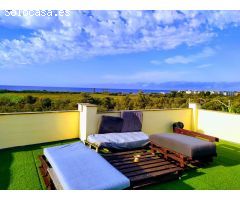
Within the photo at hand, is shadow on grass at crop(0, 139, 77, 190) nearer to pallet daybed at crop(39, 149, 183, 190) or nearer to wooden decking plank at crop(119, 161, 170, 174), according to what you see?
pallet daybed at crop(39, 149, 183, 190)

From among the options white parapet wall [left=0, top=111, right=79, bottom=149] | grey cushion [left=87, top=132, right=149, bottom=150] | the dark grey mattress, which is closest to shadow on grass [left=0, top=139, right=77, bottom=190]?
white parapet wall [left=0, top=111, right=79, bottom=149]

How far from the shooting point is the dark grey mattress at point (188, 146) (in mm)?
4758

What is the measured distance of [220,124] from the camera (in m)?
7.68

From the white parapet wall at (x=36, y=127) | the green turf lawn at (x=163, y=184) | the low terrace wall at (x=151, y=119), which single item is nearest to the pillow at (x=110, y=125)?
the low terrace wall at (x=151, y=119)

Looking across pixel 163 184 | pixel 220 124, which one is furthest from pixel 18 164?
pixel 220 124

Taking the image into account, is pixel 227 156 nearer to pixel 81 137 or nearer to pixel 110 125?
pixel 110 125

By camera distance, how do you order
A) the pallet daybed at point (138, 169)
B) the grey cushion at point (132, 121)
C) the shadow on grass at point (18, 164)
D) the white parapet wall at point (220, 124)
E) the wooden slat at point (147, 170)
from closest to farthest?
the pallet daybed at point (138, 169) < the shadow on grass at point (18, 164) < the wooden slat at point (147, 170) < the grey cushion at point (132, 121) < the white parapet wall at point (220, 124)

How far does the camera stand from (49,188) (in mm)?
3609

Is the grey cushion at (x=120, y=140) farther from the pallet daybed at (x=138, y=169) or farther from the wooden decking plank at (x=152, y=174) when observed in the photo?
the wooden decking plank at (x=152, y=174)

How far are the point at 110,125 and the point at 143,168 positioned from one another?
2458 mm

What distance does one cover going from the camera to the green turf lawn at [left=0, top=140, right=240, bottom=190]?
391cm

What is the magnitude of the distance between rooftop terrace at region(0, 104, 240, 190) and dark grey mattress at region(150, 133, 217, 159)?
30cm
